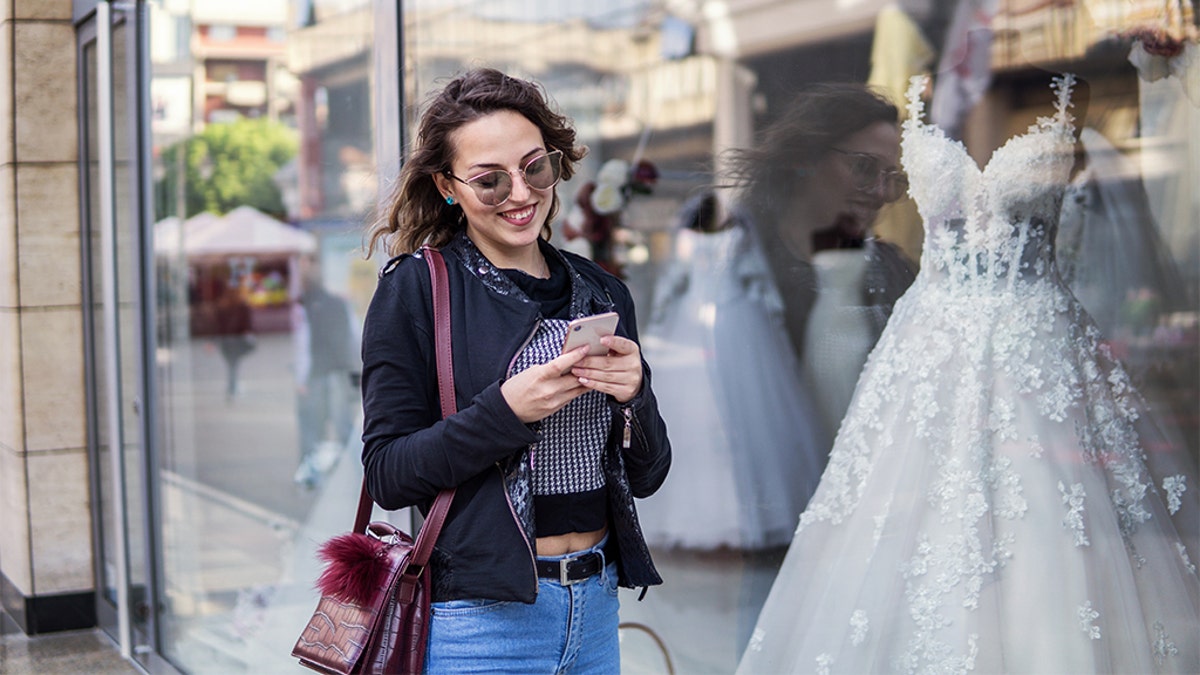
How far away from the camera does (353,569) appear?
1.72m

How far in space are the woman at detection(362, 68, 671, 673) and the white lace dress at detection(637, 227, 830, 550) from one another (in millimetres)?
1243

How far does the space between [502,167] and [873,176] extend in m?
1.24

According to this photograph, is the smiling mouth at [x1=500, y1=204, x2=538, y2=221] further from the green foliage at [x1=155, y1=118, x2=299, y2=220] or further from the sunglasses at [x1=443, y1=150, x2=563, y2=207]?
the green foliage at [x1=155, y1=118, x2=299, y2=220]

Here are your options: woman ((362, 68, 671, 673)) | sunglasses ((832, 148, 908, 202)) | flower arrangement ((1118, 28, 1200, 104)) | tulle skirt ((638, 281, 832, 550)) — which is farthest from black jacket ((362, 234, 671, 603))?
tulle skirt ((638, 281, 832, 550))

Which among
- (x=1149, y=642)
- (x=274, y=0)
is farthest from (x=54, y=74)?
(x=1149, y=642)

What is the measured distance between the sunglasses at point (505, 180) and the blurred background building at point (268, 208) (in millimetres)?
908

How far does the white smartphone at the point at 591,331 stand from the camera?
5.14 ft

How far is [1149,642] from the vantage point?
2.32m

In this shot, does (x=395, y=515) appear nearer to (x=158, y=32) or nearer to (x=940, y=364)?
(x=940, y=364)

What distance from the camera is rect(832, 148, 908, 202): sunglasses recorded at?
2684 millimetres

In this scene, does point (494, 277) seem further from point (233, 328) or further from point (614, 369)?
point (233, 328)

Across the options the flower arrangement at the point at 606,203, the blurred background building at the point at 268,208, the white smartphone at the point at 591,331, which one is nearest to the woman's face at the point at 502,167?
the white smartphone at the point at 591,331

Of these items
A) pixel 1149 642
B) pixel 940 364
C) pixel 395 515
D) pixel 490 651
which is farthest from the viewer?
pixel 395 515

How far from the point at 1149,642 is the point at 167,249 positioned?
3.94 m
